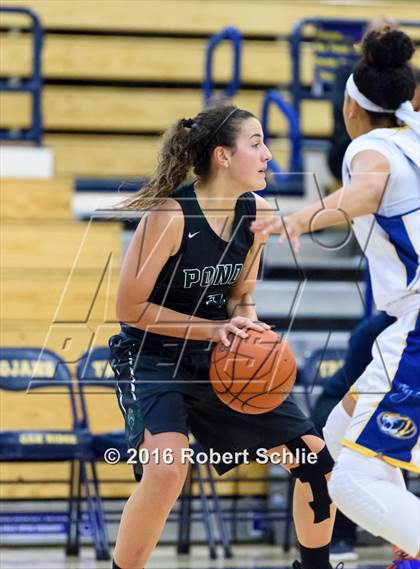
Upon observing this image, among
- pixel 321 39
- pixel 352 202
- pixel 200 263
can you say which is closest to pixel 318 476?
pixel 200 263

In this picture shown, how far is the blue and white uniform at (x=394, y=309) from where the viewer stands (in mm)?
3484

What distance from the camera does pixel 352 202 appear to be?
137 inches

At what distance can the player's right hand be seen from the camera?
3.78 meters

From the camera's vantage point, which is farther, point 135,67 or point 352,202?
point 135,67

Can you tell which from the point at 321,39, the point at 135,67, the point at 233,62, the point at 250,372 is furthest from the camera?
the point at 135,67

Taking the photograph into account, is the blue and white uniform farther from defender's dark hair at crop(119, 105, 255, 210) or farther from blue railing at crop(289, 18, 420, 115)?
blue railing at crop(289, 18, 420, 115)

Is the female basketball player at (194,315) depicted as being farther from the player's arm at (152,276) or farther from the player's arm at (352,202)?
the player's arm at (352,202)

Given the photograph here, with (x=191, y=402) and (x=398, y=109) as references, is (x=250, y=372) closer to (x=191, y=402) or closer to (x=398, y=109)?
(x=191, y=402)

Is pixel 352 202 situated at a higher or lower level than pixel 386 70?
lower

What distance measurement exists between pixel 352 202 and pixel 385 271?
0.31 meters

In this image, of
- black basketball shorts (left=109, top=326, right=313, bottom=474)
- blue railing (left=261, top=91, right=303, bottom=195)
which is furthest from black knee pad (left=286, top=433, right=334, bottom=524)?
blue railing (left=261, top=91, right=303, bottom=195)

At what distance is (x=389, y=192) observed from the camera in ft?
11.7

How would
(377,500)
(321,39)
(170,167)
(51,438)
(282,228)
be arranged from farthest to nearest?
(321,39), (51,438), (170,167), (377,500), (282,228)

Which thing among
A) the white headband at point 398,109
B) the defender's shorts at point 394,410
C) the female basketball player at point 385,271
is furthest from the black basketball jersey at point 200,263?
the defender's shorts at point 394,410
